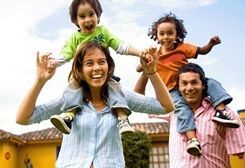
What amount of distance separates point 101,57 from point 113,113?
365 mm

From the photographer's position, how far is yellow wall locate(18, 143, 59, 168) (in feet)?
63.9

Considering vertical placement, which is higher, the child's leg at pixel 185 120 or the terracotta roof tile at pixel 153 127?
the terracotta roof tile at pixel 153 127

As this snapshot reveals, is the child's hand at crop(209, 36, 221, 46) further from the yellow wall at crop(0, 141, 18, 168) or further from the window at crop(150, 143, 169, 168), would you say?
the yellow wall at crop(0, 141, 18, 168)

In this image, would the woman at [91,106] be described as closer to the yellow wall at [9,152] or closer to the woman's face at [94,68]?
the woman's face at [94,68]

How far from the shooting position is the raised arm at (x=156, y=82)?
256cm

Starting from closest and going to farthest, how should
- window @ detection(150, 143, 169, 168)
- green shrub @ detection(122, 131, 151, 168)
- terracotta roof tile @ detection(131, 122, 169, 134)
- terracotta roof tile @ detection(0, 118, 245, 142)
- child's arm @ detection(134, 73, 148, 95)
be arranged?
child's arm @ detection(134, 73, 148, 95), green shrub @ detection(122, 131, 151, 168), terracotta roof tile @ detection(0, 118, 245, 142), terracotta roof tile @ detection(131, 122, 169, 134), window @ detection(150, 143, 169, 168)

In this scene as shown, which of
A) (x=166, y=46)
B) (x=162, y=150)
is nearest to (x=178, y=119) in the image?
(x=166, y=46)

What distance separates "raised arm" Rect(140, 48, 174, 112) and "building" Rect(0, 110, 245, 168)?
53.7 feet

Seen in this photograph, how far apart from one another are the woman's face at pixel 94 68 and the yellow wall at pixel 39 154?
17.4m

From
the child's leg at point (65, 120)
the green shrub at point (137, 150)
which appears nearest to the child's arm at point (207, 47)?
the child's leg at point (65, 120)

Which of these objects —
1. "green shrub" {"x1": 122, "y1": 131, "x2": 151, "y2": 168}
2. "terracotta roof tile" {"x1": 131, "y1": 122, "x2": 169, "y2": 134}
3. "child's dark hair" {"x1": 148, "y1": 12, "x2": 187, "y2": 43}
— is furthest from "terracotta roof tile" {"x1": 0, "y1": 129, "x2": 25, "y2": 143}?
"child's dark hair" {"x1": 148, "y1": 12, "x2": 187, "y2": 43}

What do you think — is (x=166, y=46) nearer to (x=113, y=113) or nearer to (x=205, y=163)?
(x=205, y=163)

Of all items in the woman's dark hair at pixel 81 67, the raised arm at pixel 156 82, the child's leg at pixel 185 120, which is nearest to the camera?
the raised arm at pixel 156 82

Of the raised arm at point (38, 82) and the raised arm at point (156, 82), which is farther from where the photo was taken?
the raised arm at point (156, 82)
